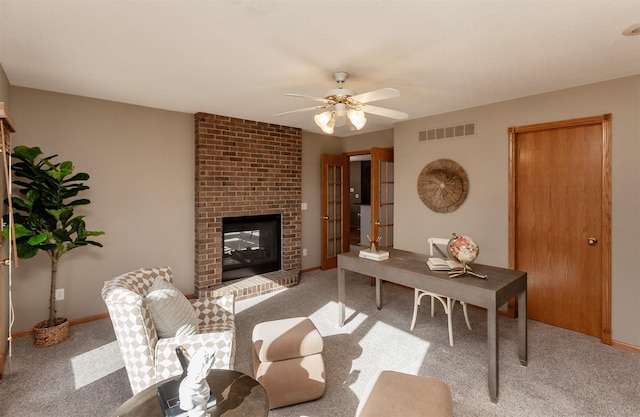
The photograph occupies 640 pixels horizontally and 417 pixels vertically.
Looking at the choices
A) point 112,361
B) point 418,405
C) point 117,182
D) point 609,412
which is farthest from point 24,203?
point 609,412

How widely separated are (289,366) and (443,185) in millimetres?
3065

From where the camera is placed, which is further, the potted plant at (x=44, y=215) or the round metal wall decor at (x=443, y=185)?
the round metal wall decor at (x=443, y=185)

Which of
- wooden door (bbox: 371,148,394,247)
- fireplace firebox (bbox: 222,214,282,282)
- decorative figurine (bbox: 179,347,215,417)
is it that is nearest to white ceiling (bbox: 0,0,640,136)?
wooden door (bbox: 371,148,394,247)

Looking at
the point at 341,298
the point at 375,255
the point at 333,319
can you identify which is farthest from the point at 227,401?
the point at 333,319

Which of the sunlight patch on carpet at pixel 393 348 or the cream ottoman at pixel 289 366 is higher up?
the cream ottoman at pixel 289 366

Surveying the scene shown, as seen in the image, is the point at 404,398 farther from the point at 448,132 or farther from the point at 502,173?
the point at 448,132

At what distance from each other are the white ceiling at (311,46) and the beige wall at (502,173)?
0.65ft

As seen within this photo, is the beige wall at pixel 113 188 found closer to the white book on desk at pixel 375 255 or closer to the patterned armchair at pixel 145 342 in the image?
the patterned armchair at pixel 145 342

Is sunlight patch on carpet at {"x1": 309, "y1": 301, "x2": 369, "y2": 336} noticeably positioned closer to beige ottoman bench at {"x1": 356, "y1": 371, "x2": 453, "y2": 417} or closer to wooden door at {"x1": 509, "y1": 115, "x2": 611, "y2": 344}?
beige ottoman bench at {"x1": 356, "y1": 371, "x2": 453, "y2": 417}

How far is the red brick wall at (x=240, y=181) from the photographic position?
13.6 feet

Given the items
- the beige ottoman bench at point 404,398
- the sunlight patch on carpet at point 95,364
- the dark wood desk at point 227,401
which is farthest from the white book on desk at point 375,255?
the sunlight patch on carpet at point 95,364

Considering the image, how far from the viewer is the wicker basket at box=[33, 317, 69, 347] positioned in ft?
9.43

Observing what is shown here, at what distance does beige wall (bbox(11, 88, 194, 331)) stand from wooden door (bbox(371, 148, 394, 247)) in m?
2.53

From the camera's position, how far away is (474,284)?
2.26 m
